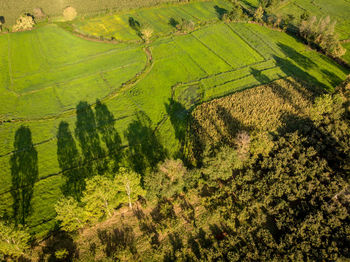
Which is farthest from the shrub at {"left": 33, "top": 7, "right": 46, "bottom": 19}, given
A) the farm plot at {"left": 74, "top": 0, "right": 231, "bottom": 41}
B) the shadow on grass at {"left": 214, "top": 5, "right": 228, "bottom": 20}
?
the shadow on grass at {"left": 214, "top": 5, "right": 228, "bottom": 20}

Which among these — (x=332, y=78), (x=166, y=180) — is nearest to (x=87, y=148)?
(x=166, y=180)

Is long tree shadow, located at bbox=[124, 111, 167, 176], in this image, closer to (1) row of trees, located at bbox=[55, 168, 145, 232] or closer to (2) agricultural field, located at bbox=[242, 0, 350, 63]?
(1) row of trees, located at bbox=[55, 168, 145, 232]

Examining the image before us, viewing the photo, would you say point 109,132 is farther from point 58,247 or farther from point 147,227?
point 58,247

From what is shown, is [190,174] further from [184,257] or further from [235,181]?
[184,257]

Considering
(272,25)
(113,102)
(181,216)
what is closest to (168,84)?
(113,102)

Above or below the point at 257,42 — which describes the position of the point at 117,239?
below

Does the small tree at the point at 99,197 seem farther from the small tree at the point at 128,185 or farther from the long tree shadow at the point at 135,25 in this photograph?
the long tree shadow at the point at 135,25
